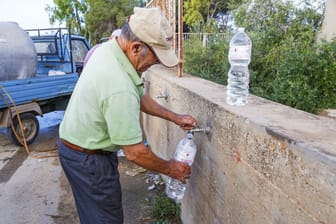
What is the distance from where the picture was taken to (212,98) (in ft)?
6.73

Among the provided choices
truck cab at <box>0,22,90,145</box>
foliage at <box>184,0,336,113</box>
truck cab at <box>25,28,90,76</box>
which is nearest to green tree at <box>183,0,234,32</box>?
truck cab at <box>25,28,90,76</box>

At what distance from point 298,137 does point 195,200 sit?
139 centimetres

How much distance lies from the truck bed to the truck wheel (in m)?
0.30

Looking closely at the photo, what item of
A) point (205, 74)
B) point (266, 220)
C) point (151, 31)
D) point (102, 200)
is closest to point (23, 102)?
point (205, 74)

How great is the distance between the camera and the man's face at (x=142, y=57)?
161 cm

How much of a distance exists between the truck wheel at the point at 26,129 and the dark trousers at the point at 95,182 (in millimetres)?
3669

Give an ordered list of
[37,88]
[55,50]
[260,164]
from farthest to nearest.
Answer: [55,50], [37,88], [260,164]

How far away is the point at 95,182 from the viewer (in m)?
1.85

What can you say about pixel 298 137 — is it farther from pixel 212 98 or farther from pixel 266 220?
pixel 212 98

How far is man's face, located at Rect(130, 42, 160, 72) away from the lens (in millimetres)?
1613

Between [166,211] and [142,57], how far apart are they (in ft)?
6.39

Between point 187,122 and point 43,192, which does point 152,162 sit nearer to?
point 187,122

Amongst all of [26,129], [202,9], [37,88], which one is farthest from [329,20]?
[202,9]

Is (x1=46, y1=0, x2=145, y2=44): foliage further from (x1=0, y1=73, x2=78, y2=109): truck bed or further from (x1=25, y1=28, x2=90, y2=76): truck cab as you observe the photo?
(x1=0, y1=73, x2=78, y2=109): truck bed
